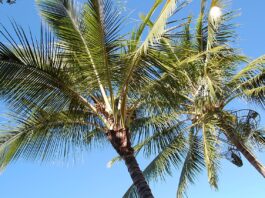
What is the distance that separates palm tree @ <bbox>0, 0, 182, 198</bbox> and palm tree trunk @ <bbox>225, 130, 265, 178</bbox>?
308 cm

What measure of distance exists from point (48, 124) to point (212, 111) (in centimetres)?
406

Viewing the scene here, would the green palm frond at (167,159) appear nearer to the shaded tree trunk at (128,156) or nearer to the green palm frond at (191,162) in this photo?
the green palm frond at (191,162)

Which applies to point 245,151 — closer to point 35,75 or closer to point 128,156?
point 128,156

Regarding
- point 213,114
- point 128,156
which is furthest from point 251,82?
point 128,156

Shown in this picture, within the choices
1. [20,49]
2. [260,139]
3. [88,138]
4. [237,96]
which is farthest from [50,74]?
[260,139]

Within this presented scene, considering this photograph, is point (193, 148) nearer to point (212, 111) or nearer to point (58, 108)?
point (212, 111)

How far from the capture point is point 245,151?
10.5 meters

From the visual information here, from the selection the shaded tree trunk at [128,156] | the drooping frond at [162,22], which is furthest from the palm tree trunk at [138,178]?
the drooping frond at [162,22]

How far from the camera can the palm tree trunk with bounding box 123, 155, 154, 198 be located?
6.74 m

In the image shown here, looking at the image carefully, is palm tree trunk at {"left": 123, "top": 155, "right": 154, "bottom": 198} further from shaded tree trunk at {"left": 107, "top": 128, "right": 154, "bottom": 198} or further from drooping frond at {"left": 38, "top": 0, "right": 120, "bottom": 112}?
drooping frond at {"left": 38, "top": 0, "right": 120, "bottom": 112}

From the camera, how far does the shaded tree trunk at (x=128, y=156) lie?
6.85 metres

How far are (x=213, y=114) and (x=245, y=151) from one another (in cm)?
130

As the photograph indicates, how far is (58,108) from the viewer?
758 cm

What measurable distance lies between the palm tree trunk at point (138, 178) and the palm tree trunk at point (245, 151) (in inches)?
156
